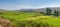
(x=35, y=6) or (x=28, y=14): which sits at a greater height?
(x=35, y=6)

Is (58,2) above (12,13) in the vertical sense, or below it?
above

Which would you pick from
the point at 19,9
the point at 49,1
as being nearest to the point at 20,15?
the point at 19,9

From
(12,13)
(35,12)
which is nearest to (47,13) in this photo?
(35,12)

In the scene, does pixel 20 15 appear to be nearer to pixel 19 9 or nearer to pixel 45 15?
pixel 19 9

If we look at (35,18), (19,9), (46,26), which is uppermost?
(19,9)

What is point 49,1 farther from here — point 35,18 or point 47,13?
point 35,18

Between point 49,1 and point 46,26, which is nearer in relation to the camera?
point 46,26
